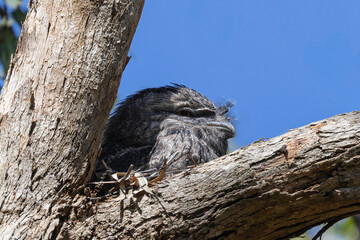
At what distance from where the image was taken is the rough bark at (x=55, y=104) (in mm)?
2615

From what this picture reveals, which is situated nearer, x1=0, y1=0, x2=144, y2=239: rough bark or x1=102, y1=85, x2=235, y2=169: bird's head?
x1=0, y1=0, x2=144, y2=239: rough bark

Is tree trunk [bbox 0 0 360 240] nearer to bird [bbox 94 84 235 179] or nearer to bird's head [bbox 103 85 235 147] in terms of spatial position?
bird [bbox 94 84 235 179]

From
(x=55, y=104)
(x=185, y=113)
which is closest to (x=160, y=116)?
(x=185, y=113)

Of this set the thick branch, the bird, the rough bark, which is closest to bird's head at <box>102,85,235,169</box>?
the bird

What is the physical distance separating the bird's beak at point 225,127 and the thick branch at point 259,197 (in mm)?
2033

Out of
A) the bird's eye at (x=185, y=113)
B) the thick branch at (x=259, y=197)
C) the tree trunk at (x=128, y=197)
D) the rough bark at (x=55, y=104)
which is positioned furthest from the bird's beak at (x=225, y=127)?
the thick branch at (x=259, y=197)

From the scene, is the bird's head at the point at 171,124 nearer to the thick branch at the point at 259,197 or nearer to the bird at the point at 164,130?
the bird at the point at 164,130

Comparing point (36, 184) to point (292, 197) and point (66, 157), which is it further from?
point (292, 197)

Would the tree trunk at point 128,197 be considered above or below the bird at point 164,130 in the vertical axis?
below

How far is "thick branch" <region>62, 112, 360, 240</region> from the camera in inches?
99.0

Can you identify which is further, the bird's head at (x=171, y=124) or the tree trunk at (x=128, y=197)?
the bird's head at (x=171, y=124)

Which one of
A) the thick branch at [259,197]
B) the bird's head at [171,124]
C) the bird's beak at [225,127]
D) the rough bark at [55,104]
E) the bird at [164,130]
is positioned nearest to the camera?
the thick branch at [259,197]

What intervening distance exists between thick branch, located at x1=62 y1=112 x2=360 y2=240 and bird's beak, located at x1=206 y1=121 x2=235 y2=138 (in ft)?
6.67

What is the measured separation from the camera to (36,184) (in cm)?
264
